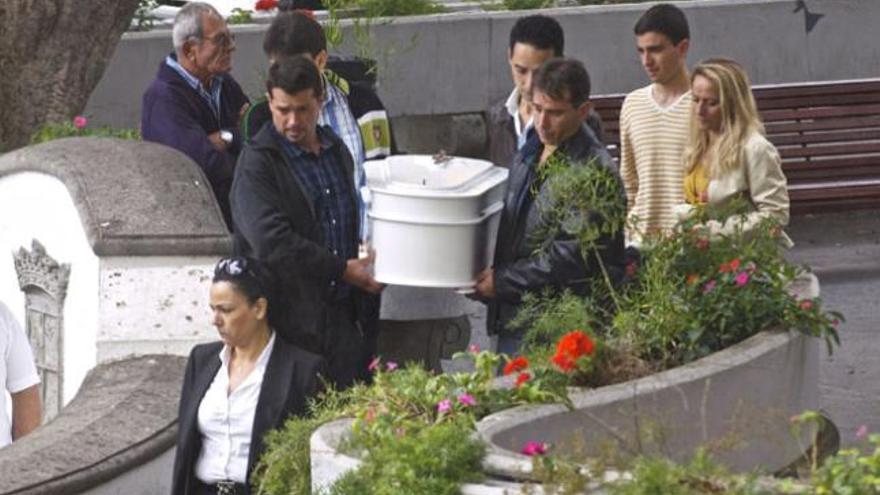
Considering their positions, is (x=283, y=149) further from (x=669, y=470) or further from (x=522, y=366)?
(x=669, y=470)

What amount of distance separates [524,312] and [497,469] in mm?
1787

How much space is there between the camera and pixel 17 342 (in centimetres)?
897

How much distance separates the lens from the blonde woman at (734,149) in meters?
9.06

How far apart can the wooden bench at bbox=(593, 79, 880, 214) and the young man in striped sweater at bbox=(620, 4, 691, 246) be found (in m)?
5.36

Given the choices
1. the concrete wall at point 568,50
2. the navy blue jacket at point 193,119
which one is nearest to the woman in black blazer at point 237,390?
the navy blue jacket at point 193,119

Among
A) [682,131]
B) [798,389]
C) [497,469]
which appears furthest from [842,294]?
[497,469]

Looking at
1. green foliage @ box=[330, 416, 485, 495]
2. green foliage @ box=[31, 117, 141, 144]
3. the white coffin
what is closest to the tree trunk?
green foliage @ box=[31, 117, 141, 144]

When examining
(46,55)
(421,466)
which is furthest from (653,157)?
(46,55)

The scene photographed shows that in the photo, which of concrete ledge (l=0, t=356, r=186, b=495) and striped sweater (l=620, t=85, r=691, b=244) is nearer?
concrete ledge (l=0, t=356, r=186, b=495)

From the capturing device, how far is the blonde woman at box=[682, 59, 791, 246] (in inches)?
357

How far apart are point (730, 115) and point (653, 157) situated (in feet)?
1.97

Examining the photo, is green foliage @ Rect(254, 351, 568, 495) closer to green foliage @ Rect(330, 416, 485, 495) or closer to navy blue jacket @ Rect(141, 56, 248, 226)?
green foliage @ Rect(330, 416, 485, 495)

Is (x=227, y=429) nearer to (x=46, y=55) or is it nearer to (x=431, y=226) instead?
(x=431, y=226)

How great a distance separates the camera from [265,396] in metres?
8.16
